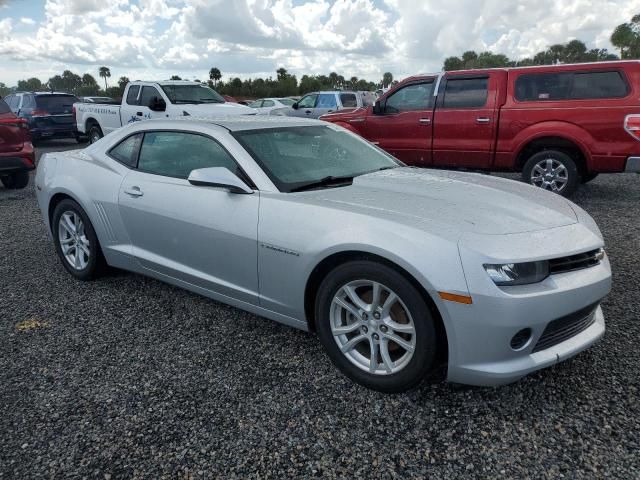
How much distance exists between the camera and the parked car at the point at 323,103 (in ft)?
54.2

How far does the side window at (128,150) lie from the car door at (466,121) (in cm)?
518

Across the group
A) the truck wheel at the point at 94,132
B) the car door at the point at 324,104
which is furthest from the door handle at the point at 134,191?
the car door at the point at 324,104

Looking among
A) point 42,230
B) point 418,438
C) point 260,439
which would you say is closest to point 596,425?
point 418,438

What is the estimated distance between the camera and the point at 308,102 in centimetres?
1733

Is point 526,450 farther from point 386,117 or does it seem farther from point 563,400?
point 386,117

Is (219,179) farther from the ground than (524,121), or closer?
closer

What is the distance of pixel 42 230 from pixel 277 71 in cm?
7016

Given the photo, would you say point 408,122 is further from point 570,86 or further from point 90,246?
point 90,246

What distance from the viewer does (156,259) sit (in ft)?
12.0

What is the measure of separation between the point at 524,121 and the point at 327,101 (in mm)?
10441

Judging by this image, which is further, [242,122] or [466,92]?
[466,92]

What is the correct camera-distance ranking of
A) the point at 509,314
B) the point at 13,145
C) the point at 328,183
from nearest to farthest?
the point at 509,314 → the point at 328,183 → the point at 13,145

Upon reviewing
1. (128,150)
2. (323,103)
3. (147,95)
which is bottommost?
(128,150)

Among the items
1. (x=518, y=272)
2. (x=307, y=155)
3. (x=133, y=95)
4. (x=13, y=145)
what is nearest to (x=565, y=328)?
(x=518, y=272)
